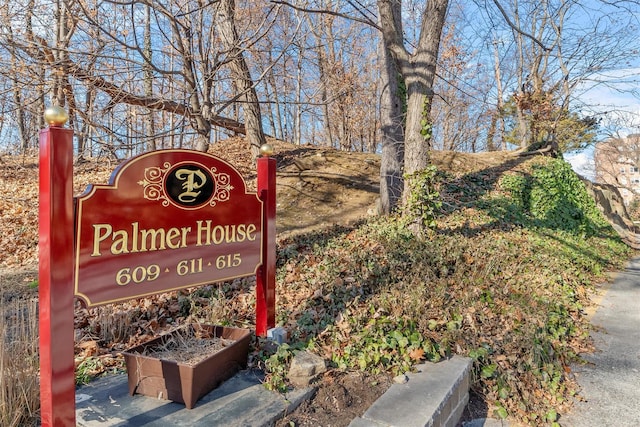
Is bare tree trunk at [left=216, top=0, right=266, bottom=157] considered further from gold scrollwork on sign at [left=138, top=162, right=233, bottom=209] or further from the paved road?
the paved road

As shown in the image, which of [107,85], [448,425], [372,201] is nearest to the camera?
[448,425]

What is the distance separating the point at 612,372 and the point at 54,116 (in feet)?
16.4

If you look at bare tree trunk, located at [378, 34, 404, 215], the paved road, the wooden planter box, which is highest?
bare tree trunk, located at [378, 34, 404, 215]

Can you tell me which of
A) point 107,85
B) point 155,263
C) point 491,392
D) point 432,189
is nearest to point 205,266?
point 155,263

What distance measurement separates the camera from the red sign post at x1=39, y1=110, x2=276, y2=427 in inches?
79.7

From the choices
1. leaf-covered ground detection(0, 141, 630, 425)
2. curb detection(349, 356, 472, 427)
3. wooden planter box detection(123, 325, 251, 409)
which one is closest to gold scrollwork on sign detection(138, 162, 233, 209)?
wooden planter box detection(123, 325, 251, 409)

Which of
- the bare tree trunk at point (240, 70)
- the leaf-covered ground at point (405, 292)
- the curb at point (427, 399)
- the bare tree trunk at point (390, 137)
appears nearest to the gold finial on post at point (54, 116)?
the leaf-covered ground at point (405, 292)

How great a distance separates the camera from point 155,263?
8.56 ft

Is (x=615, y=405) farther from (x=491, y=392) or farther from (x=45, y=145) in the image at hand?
(x=45, y=145)

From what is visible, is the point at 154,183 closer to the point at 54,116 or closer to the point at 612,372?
the point at 54,116

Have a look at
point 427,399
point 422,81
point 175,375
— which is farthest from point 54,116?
point 422,81

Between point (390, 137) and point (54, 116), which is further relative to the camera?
point (390, 137)

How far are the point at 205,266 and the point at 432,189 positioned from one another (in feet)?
15.0

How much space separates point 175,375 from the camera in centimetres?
260
